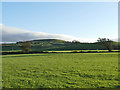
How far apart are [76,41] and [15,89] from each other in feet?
565

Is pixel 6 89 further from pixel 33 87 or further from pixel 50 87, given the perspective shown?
pixel 50 87

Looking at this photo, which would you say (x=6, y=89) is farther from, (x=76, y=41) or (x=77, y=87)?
(x=76, y=41)

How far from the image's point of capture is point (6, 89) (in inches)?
427

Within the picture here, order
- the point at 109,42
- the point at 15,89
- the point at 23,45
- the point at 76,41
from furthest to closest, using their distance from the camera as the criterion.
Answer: the point at 76,41 < the point at 23,45 < the point at 109,42 < the point at 15,89

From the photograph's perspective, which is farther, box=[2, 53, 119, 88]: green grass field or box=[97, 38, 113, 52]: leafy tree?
box=[97, 38, 113, 52]: leafy tree

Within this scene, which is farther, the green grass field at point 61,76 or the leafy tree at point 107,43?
the leafy tree at point 107,43

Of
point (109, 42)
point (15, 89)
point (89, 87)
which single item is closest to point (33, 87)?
point (15, 89)

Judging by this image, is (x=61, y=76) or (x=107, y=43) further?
(x=107, y=43)

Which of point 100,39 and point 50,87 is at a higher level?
point 100,39

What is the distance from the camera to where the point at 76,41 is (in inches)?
7096

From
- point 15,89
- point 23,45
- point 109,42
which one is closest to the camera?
point 15,89

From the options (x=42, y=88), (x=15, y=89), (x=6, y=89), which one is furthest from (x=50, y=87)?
(x=6, y=89)

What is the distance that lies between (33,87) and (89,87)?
17.0 feet

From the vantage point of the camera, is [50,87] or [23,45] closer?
[50,87]
